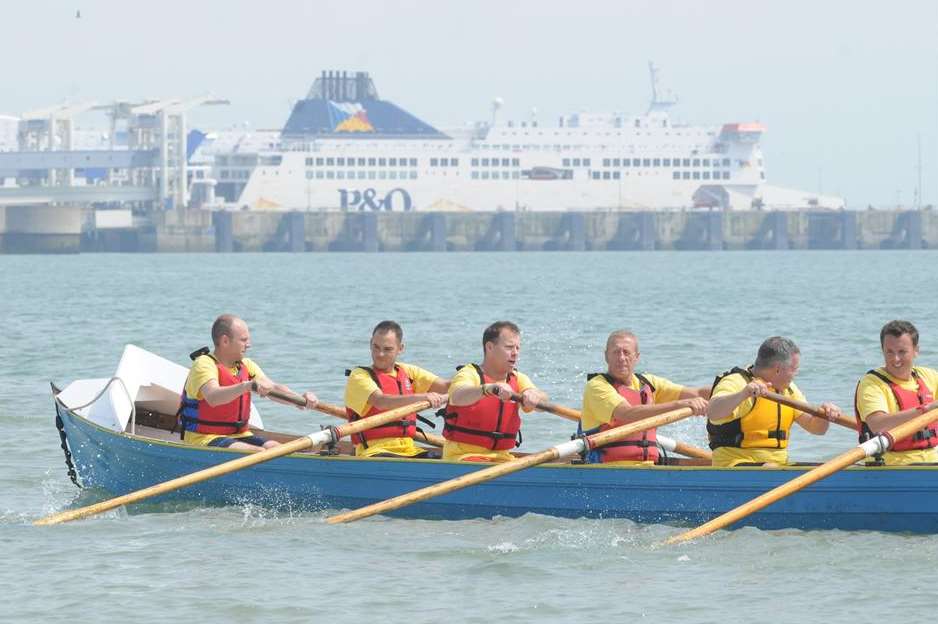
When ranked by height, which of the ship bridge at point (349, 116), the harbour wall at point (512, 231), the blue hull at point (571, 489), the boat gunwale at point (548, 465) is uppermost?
the ship bridge at point (349, 116)

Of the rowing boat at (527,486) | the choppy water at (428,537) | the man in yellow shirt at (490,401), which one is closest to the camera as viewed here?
the choppy water at (428,537)

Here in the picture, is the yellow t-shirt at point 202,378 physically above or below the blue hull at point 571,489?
above

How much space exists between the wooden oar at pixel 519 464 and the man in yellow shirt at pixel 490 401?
330 mm

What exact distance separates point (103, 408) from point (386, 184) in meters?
115

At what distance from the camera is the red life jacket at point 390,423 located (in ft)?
43.2

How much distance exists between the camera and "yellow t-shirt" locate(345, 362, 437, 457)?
43.2 feet

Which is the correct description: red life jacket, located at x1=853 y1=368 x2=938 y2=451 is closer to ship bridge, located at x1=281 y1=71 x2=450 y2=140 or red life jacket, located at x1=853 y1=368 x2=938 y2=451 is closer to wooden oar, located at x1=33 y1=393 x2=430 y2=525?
wooden oar, located at x1=33 y1=393 x2=430 y2=525

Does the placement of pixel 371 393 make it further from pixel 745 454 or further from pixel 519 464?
pixel 745 454

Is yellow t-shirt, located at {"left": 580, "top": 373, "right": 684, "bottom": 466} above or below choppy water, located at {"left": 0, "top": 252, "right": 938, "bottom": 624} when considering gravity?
above

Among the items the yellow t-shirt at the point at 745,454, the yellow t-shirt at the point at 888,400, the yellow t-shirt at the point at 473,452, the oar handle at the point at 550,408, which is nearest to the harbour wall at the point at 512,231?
the oar handle at the point at 550,408

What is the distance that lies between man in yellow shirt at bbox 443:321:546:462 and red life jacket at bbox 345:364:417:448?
45 cm

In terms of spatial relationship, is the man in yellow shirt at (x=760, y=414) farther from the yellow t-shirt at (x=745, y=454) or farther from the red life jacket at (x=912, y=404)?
the red life jacket at (x=912, y=404)

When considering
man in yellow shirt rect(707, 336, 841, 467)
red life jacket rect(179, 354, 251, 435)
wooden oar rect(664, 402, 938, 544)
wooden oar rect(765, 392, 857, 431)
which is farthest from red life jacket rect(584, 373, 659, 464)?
red life jacket rect(179, 354, 251, 435)

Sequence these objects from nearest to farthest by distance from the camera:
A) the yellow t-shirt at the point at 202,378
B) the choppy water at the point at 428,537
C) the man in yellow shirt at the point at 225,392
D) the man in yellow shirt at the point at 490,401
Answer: the choppy water at the point at 428,537, the man in yellow shirt at the point at 490,401, the man in yellow shirt at the point at 225,392, the yellow t-shirt at the point at 202,378
